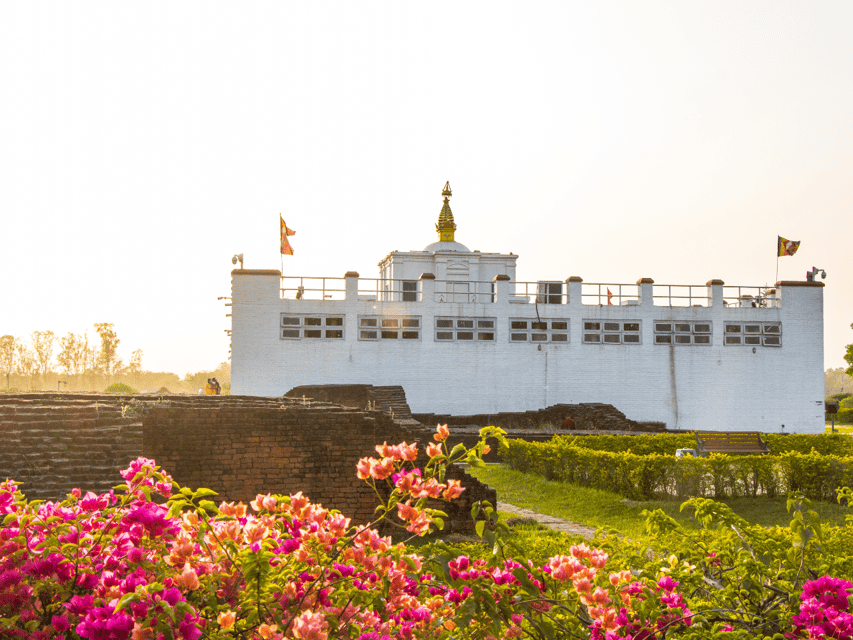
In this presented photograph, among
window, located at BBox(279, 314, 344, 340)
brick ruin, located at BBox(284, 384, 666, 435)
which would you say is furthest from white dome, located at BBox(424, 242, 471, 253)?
brick ruin, located at BBox(284, 384, 666, 435)

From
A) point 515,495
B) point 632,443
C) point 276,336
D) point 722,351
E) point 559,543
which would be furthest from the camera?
point 722,351

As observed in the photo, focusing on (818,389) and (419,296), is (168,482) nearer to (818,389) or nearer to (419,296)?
(419,296)

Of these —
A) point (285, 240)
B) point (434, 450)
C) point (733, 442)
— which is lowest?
point (733, 442)

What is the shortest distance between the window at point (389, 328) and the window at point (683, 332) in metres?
11.2

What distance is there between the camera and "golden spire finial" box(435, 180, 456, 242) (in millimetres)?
37531

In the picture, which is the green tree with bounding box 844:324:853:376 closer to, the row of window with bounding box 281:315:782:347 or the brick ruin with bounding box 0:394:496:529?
the row of window with bounding box 281:315:782:347

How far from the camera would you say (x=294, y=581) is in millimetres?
2754

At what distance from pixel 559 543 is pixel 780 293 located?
1165 inches

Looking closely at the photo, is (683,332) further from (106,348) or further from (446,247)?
(106,348)

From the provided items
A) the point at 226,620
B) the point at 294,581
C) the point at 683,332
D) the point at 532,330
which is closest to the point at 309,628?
the point at 226,620

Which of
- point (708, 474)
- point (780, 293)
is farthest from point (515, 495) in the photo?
point (780, 293)

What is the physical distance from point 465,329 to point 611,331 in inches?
269

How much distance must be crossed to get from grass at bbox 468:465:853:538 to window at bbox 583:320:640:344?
15985mm

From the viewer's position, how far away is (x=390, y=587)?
9.25 feet
